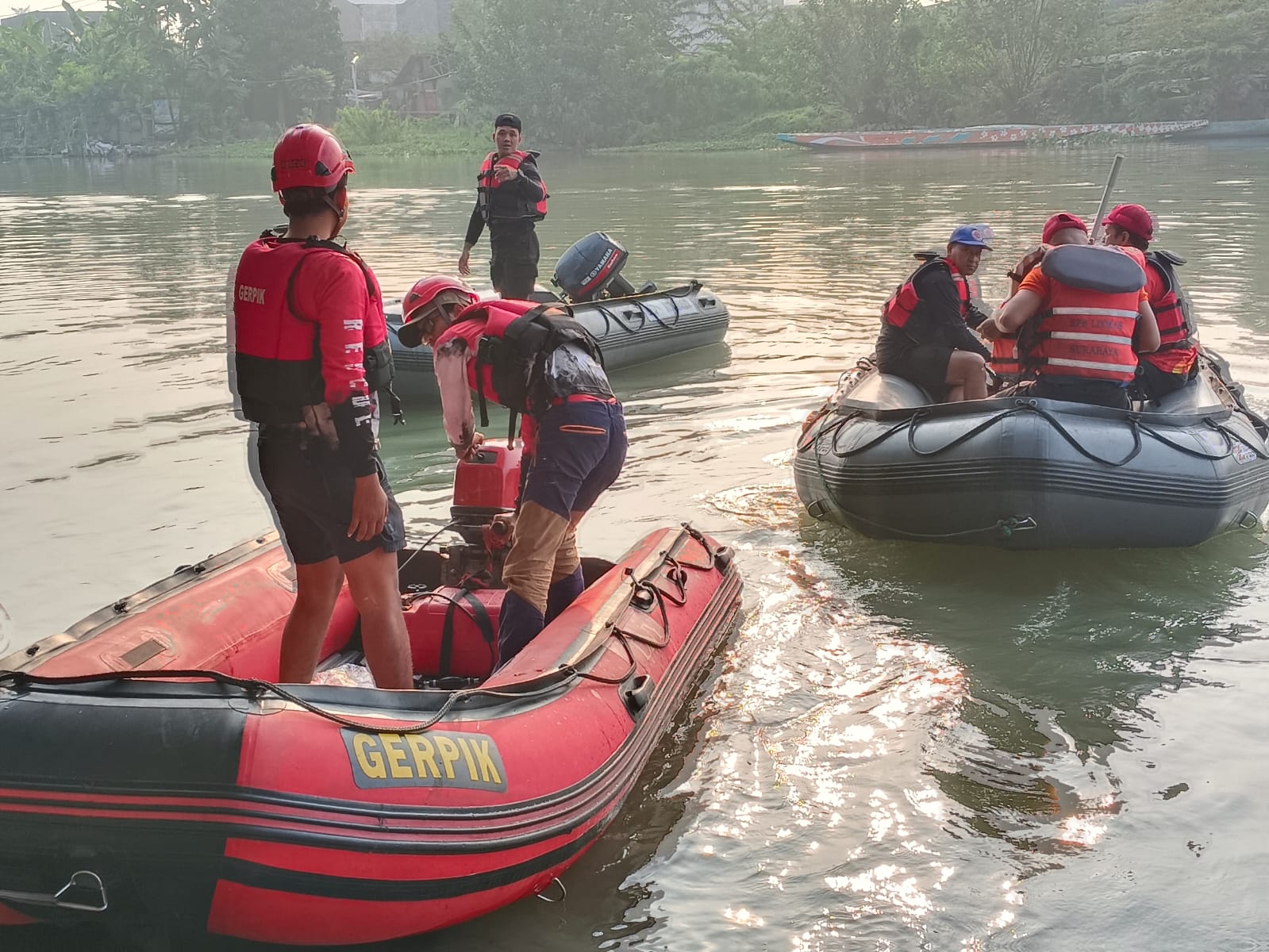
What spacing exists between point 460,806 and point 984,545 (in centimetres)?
322

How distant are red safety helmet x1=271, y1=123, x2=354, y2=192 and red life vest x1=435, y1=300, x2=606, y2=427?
0.72 m

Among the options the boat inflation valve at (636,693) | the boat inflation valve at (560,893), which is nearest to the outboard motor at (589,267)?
the boat inflation valve at (636,693)

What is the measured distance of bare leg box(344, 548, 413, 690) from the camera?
11.2 feet

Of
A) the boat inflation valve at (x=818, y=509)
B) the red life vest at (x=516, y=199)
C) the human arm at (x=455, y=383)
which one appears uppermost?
the red life vest at (x=516, y=199)

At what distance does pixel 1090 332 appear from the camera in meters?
5.52

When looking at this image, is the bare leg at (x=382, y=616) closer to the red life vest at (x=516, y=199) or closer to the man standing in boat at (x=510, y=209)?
the man standing in boat at (x=510, y=209)

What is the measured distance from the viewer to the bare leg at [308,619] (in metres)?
3.51

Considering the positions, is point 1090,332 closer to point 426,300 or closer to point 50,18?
point 426,300

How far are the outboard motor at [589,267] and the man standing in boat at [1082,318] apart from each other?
4215 millimetres

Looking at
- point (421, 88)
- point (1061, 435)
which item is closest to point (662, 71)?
point (421, 88)

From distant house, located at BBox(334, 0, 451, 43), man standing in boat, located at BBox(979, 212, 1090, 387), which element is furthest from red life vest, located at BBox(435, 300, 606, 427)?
distant house, located at BBox(334, 0, 451, 43)

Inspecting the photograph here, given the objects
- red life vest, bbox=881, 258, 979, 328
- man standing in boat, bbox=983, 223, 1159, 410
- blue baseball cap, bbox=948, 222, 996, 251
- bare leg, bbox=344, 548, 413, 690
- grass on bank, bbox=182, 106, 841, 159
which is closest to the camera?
bare leg, bbox=344, 548, 413, 690

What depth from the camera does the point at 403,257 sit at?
52.3ft

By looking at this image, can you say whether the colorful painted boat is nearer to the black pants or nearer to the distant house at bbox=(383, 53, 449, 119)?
the distant house at bbox=(383, 53, 449, 119)
